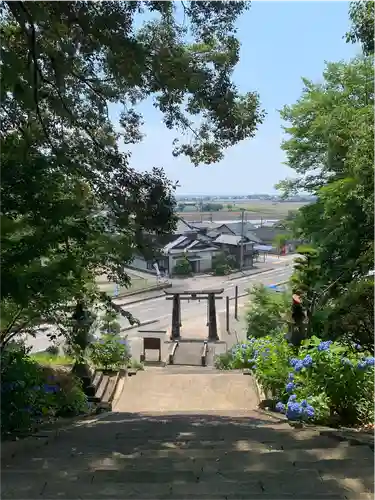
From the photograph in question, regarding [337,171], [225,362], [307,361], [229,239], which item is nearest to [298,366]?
[307,361]

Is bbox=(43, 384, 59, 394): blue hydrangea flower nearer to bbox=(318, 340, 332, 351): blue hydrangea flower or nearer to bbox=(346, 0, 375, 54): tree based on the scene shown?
bbox=(318, 340, 332, 351): blue hydrangea flower

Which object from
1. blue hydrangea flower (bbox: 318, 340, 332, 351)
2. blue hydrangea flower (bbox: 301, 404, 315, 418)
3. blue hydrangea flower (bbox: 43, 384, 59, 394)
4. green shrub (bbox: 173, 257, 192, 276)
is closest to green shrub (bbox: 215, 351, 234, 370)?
blue hydrangea flower (bbox: 43, 384, 59, 394)

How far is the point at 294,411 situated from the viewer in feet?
19.3

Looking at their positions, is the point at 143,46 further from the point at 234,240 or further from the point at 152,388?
the point at 234,240

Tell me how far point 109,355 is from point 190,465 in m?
8.28

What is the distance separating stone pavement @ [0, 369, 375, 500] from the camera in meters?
2.61

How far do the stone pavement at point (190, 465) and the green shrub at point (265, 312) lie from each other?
10772 millimetres

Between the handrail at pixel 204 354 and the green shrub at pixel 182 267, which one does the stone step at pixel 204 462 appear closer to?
the handrail at pixel 204 354

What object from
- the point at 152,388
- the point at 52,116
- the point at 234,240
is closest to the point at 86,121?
the point at 52,116

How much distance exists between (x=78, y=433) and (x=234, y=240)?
42483mm

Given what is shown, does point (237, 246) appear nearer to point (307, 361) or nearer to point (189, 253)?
point (189, 253)

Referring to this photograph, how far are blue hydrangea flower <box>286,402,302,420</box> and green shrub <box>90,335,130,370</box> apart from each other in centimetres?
553

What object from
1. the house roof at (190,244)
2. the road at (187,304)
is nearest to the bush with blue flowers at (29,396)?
the road at (187,304)

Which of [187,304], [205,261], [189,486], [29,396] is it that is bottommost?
[187,304]
